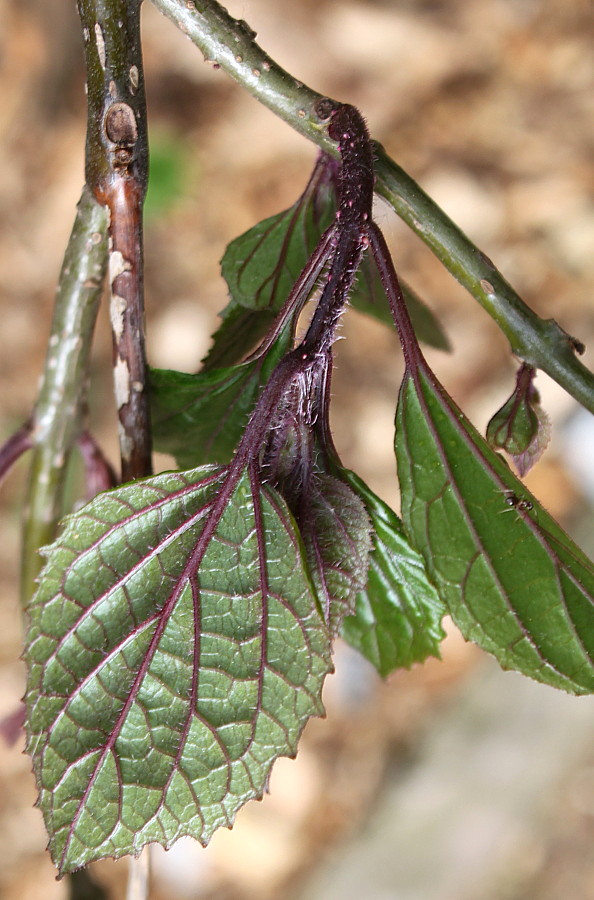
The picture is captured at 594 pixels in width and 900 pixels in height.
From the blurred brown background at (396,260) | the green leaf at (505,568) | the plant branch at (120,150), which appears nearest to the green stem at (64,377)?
the plant branch at (120,150)

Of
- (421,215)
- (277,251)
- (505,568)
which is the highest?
(277,251)

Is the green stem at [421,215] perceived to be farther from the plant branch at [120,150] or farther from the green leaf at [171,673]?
the green leaf at [171,673]

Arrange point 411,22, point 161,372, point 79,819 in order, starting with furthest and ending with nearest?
1. point 411,22
2. point 161,372
3. point 79,819

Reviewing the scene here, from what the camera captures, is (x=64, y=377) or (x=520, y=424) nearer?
(x=520, y=424)

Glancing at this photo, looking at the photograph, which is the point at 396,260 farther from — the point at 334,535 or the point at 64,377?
the point at 334,535

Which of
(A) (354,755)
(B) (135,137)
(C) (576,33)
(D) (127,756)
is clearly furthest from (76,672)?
(C) (576,33)

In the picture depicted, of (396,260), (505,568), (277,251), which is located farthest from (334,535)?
(396,260)

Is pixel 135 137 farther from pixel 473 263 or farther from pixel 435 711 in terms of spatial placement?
pixel 435 711
